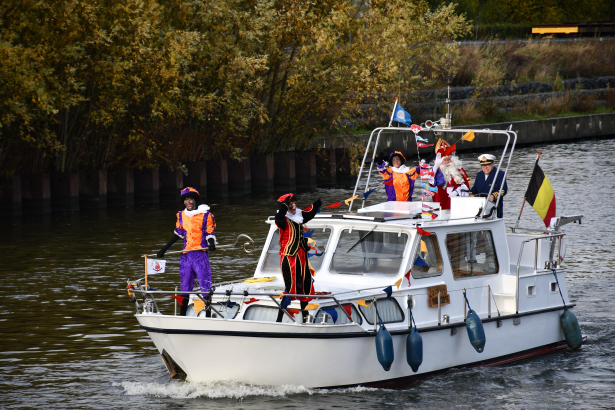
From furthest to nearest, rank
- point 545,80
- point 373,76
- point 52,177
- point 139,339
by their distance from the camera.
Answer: point 545,80 → point 373,76 → point 52,177 → point 139,339

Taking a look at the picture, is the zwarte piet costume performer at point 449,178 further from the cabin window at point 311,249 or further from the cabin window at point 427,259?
the cabin window at point 311,249

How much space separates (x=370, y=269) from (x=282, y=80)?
73.3ft

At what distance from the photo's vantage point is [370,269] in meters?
11.5

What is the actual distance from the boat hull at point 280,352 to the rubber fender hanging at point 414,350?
0.14 meters

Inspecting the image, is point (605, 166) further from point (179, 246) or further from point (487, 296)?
point (487, 296)

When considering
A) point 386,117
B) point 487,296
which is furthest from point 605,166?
point 487,296

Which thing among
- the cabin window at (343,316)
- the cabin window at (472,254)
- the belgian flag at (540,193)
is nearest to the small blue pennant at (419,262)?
the cabin window at (472,254)

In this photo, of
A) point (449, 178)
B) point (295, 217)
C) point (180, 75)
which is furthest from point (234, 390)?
point (180, 75)

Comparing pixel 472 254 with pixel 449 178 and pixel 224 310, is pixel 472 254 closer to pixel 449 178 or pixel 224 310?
pixel 449 178

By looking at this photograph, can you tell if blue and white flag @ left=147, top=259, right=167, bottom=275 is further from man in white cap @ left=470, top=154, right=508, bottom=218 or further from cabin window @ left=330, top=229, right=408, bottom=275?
man in white cap @ left=470, top=154, right=508, bottom=218

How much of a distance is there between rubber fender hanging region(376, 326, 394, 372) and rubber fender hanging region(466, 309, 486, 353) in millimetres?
1294

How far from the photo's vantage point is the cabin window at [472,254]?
11.7m

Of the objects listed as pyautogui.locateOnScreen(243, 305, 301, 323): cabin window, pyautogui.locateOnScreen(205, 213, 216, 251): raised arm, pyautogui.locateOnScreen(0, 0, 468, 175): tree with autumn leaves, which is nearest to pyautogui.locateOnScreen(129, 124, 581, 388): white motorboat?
pyautogui.locateOnScreen(243, 305, 301, 323): cabin window

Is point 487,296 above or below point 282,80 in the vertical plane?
below
